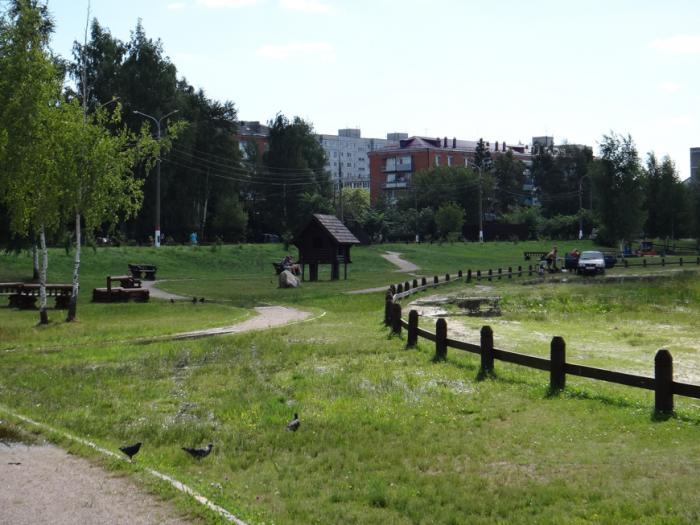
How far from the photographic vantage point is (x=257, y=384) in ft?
49.8

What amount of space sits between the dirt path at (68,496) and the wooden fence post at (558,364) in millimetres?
7245

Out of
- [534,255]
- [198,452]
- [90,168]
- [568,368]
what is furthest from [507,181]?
[198,452]

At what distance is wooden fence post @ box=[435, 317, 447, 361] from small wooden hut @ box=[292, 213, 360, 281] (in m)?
31.6

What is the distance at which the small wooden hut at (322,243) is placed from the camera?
49584mm

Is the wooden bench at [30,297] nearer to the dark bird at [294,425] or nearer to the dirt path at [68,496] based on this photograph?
the dark bird at [294,425]

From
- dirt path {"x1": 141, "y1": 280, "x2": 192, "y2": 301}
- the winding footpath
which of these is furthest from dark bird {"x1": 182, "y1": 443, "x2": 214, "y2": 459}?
dirt path {"x1": 141, "y1": 280, "x2": 192, "y2": 301}

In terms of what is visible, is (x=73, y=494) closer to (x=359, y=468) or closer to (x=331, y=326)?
(x=359, y=468)

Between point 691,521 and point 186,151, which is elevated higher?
point 186,151

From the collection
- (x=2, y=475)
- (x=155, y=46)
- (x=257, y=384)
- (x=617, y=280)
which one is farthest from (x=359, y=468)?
(x=155, y=46)

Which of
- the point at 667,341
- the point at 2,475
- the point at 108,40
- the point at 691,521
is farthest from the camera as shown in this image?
the point at 108,40

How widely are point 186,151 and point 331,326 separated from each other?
175 feet

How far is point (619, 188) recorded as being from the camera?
8306 cm

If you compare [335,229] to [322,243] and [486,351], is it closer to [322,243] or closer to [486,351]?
[322,243]

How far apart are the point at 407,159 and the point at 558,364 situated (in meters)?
145
